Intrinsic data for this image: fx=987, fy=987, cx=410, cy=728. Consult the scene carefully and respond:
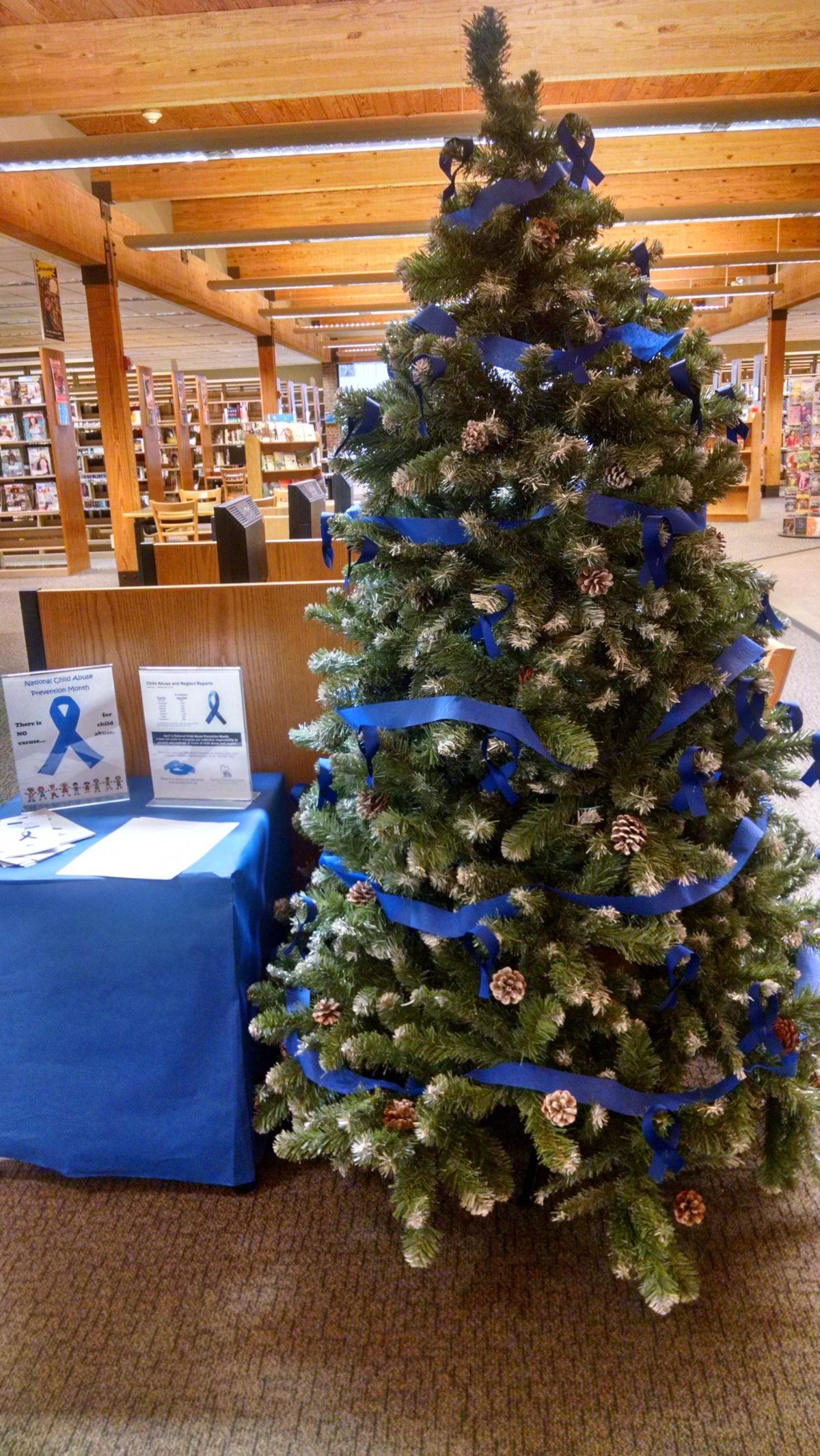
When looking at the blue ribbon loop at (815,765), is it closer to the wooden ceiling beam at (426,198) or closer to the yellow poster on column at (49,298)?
the wooden ceiling beam at (426,198)

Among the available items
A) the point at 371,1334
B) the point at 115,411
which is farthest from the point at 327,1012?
the point at 115,411

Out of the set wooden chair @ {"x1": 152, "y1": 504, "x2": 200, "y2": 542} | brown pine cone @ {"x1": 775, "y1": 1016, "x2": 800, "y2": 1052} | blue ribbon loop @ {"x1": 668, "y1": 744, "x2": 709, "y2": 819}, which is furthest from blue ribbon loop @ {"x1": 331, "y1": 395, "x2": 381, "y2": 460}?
wooden chair @ {"x1": 152, "y1": 504, "x2": 200, "y2": 542}

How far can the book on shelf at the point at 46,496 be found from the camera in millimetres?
12414

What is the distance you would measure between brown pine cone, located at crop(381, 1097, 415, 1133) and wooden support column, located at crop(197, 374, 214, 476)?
630 inches

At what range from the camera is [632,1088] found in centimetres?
142

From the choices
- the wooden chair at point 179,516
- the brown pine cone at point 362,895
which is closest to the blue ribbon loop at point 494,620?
the brown pine cone at point 362,895

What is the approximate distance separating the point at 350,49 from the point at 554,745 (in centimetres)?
485

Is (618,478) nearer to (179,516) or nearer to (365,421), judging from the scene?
(365,421)

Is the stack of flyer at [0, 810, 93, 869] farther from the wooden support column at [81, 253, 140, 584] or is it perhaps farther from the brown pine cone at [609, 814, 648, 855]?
the wooden support column at [81, 253, 140, 584]

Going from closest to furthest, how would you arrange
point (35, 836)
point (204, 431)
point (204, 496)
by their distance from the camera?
point (35, 836) → point (204, 496) → point (204, 431)

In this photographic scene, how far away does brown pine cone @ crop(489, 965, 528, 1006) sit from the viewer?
135cm

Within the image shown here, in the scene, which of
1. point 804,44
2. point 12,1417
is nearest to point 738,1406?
point 12,1417

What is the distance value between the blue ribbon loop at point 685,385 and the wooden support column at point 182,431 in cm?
1388

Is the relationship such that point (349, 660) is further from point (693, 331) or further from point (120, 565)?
point (120, 565)
